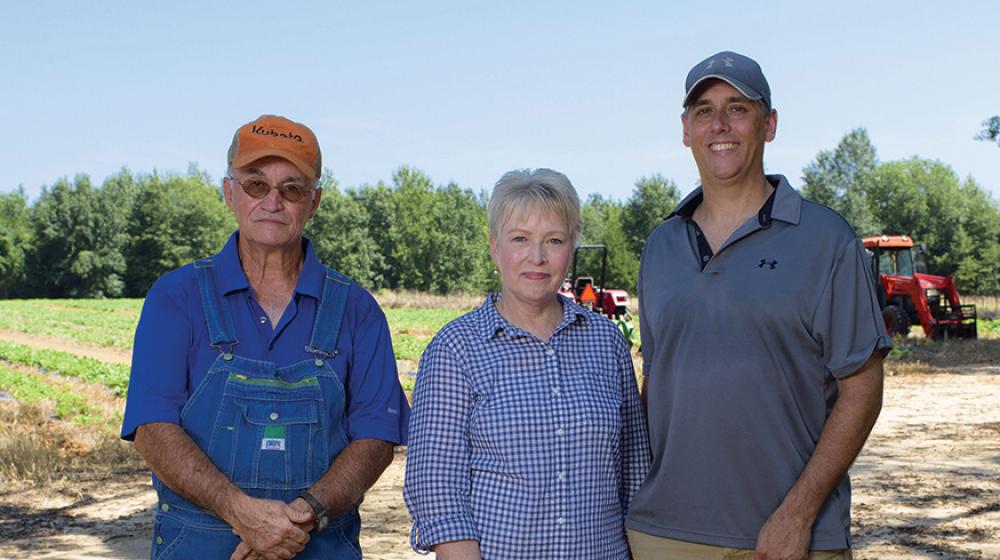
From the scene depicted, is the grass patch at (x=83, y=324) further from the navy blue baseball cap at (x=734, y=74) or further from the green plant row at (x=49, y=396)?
the navy blue baseball cap at (x=734, y=74)

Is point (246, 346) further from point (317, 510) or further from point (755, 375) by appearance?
point (755, 375)

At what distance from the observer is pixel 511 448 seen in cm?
261

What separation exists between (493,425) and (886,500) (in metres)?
5.81

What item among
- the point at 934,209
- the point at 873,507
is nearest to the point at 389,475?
the point at 873,507

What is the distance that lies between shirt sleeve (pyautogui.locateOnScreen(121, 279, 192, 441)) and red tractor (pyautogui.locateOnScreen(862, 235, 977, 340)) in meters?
21.1

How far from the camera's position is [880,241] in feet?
76.9

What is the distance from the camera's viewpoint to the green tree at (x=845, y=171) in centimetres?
7549

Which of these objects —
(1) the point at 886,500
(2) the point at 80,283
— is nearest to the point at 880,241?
(1) the point at 886,500

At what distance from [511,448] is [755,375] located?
67 centimetres

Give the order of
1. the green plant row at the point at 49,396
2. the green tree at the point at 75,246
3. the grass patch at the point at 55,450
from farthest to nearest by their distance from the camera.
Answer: the green tree at the point at 75,246 → the green plant row at the point at 49,396 → the grass patch at the point at 55,450

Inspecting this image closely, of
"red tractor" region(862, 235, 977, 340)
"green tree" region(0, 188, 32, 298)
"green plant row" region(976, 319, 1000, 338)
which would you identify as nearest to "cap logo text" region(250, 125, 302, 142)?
"red tractor" region(862, 235, 977, 340)

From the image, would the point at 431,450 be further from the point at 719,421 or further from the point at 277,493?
the point at 719,421

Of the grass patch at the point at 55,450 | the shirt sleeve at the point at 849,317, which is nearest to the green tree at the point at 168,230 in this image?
the grass patch at the point at 55,450

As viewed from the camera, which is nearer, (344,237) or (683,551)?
(683,551)
